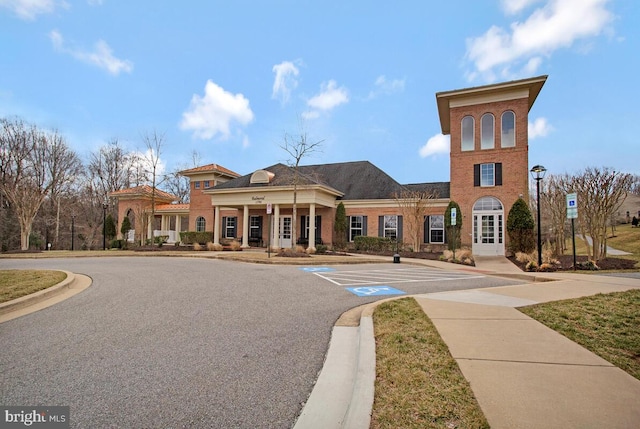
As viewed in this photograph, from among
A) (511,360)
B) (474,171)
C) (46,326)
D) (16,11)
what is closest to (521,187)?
(474,171)

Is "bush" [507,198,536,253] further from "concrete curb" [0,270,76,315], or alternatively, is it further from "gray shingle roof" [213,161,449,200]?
"concrete curb" [0,270,76,315]

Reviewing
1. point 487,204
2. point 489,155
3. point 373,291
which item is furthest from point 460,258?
point 373,291

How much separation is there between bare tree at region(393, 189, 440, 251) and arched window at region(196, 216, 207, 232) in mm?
17724

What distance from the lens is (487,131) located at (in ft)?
67.9

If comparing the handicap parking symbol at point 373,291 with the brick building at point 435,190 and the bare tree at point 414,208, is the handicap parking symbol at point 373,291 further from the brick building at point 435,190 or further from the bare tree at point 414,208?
the bare tree at point 414,208

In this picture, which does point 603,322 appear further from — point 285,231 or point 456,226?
point 285,231

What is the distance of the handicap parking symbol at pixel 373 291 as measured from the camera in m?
7.93

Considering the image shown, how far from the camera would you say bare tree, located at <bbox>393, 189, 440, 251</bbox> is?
20953 millimetres

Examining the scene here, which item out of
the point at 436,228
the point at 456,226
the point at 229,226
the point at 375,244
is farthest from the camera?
the point at 229,226

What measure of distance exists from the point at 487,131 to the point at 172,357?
21956 mm

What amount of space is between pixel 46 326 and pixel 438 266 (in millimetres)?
13621

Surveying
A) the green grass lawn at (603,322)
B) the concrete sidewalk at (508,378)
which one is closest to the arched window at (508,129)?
the green grass lawn at (603,322)

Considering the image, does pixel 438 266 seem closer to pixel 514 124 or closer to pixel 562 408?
pixel 514 124

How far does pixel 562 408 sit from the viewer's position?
2.53m
